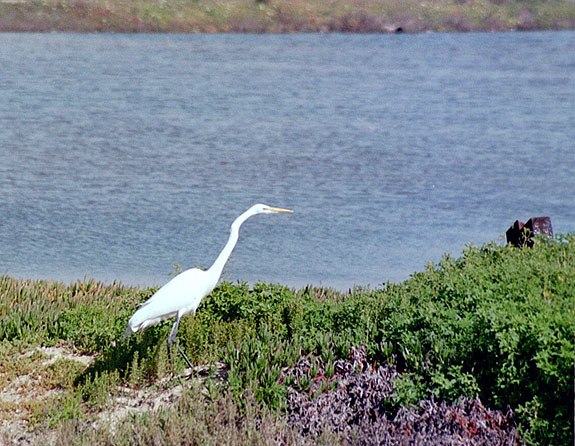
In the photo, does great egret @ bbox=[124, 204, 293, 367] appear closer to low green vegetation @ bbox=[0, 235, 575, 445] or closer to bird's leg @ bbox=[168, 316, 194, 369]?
bird's leg @ bbox=[168, 316, 194, 369]

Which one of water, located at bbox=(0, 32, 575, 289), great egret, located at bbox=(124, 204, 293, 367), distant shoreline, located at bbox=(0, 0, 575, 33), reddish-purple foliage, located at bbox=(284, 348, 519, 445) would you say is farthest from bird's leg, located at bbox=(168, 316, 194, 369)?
distant shoreline, located at bbox=(0, 0, 575, 33)

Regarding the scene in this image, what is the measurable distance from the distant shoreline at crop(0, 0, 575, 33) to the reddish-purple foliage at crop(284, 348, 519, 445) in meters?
22.5

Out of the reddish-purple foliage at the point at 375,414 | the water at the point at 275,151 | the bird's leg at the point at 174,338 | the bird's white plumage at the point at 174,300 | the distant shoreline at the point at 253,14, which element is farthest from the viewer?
the distant shoreline at the point at 253,14

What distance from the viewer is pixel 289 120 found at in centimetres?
1959

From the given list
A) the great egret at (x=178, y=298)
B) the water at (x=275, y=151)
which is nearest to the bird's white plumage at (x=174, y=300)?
the great egret at (x=178, y=298)

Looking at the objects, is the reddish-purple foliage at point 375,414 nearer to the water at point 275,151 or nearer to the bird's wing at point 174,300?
the bird's wing at point 174,300

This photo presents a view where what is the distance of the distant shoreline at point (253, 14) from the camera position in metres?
27.1

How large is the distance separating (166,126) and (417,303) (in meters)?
13.5

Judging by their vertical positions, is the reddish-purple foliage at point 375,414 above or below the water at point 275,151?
below

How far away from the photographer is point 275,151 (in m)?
17.2

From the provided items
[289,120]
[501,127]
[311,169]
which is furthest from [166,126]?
[501,127]

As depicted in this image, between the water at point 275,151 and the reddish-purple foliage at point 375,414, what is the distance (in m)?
4.19

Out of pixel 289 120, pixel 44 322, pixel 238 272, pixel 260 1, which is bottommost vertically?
pixel 44 322

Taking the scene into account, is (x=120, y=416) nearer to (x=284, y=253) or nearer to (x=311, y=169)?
(x=284, y=253)
